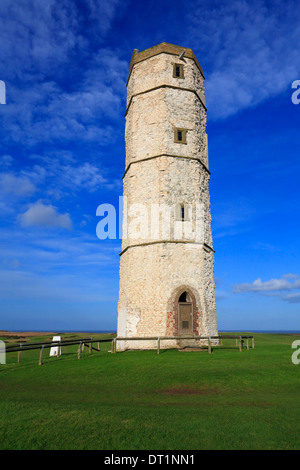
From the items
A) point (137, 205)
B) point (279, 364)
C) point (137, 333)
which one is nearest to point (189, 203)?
point (137, 205)

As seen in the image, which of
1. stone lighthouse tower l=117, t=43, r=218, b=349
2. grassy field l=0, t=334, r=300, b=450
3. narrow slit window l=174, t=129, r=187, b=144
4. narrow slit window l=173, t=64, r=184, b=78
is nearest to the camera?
grassy field l=0, t=334, r=300, b=450

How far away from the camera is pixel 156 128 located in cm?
2347

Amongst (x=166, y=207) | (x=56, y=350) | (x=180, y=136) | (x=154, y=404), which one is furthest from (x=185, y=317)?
(x=180, y=136)

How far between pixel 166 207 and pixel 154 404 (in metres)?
14.8

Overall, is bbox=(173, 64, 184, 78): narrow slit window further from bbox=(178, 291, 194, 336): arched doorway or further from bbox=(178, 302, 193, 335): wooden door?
bbox=(178, 302, 193, 335): wooden door

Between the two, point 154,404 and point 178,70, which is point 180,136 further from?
point 154,404

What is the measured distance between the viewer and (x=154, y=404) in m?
8.59

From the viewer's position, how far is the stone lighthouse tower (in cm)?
2075

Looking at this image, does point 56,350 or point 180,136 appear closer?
point 56,350

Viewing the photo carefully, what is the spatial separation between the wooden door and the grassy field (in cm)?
494

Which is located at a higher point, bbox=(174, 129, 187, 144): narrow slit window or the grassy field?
bbox=(174, 129, 187, 144): narrow slit window

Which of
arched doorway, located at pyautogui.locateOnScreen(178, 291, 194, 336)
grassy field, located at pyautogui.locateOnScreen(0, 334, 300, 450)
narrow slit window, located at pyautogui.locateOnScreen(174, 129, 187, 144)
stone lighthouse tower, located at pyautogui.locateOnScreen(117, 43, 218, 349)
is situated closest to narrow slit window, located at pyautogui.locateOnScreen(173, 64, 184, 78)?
stone lighthouse tower, located at pyautogui.locateOnScreen(117, 43, 218, 349)

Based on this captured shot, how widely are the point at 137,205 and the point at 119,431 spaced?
17.8 metres
